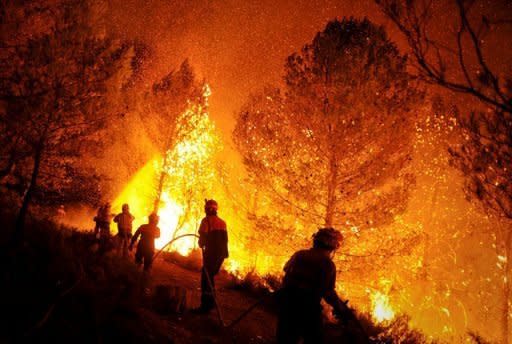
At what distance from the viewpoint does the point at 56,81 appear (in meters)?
7.83

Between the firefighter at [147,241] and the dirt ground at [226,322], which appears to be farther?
the firefighter at [147,241]

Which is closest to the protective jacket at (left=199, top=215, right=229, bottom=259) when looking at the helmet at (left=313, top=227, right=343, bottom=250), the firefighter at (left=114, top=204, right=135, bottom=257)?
the helmet at (left=313, top=227, right=343, bottom=250)

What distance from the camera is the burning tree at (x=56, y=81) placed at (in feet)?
25.5

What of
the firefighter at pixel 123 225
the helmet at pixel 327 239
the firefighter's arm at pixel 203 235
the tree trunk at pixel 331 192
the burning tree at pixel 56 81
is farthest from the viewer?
the firefighter at pixel 123 225

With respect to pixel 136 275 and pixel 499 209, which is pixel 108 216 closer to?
pixel 136 275

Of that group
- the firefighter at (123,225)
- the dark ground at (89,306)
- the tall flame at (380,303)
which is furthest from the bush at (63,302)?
the tall flame at (380,303)

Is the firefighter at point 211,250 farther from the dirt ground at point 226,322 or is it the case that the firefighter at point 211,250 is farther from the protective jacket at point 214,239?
the dirt ground at point 226,322

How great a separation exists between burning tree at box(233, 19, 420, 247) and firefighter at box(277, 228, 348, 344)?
18.3 ft

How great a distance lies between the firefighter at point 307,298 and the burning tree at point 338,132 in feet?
18.3

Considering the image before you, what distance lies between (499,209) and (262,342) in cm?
628

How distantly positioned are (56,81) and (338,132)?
23.1ft

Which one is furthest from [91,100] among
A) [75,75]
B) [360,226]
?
[360,226]

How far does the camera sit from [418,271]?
32.7 feet

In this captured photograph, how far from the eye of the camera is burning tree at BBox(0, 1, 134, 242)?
7.77 metres
